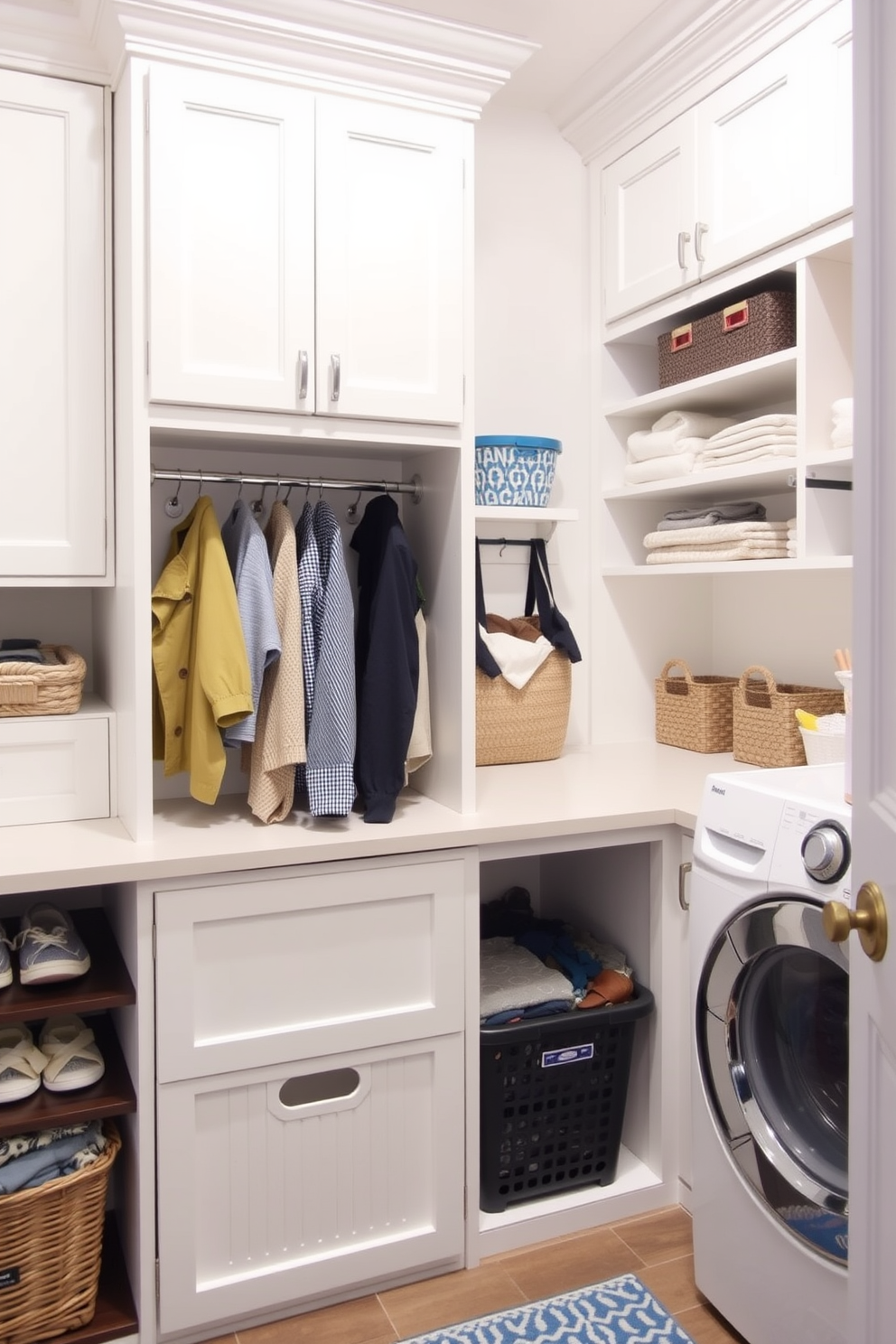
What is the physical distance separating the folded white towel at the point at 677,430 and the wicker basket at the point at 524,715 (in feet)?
1.85

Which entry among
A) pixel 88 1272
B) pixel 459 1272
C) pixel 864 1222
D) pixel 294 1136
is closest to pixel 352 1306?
pixel 459 1272

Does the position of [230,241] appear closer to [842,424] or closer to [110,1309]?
[842,424]

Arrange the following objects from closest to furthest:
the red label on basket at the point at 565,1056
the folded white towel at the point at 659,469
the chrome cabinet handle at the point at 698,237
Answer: the red label on basket at the point at 565,1056
the chrome cabinet handle at the point at 698,237
the folded white towel at the point at 659,469

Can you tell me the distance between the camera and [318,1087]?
210 cm

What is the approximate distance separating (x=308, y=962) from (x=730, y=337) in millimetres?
1643

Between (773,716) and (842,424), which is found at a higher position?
(842,424)

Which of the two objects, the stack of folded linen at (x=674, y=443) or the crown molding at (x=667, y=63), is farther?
the stack of folded linen at (x=674, y=443)

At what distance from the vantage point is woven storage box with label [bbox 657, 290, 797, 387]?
7.62 feet

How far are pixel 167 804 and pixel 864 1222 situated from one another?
1613 mm

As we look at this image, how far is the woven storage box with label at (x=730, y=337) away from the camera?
2.32 metres

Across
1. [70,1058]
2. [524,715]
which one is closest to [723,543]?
[524,715]

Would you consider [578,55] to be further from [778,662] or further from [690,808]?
[690,808]

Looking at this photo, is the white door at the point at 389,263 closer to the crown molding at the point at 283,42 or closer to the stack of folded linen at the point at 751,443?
the crown molding at the point at 283,42

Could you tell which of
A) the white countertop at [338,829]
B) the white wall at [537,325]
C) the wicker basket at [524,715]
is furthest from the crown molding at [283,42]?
the white countertop at [338,829]
